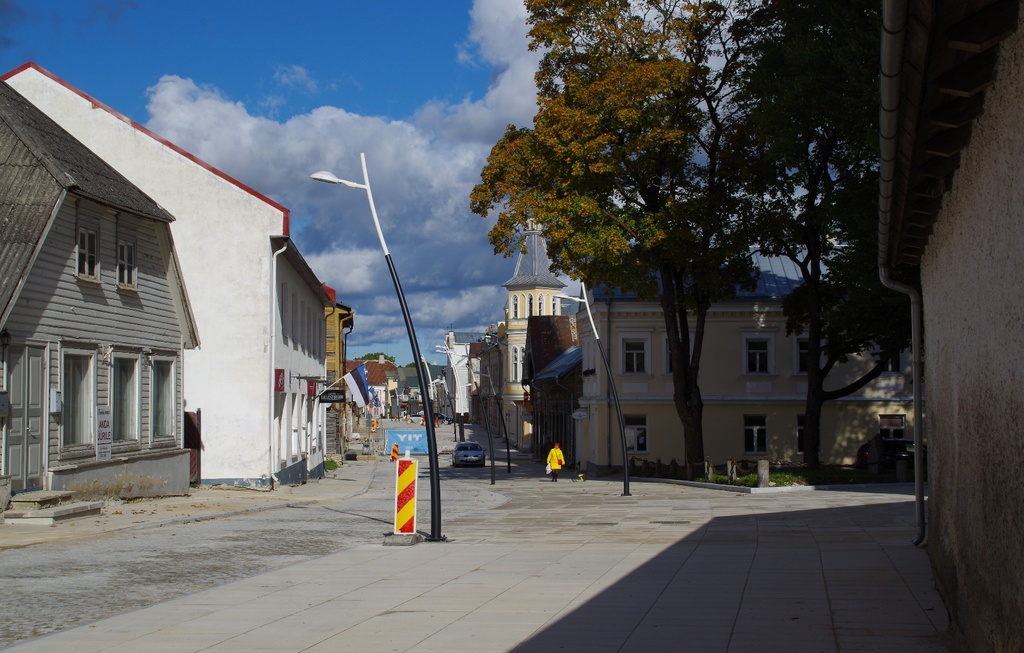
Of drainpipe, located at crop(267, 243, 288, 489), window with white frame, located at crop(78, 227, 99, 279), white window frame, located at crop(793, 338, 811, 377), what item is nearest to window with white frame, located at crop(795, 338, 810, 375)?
white window frame, located at crop(793, 338, 811, 377)

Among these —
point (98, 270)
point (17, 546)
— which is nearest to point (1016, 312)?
point (17, 546)

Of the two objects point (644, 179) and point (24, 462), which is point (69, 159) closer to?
point (24, 462)

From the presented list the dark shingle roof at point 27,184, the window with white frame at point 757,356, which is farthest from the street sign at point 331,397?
the dark shingle roof at point 27,184

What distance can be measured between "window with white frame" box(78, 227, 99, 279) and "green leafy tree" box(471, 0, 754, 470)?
49.6ft

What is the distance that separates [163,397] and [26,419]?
21.6 feet

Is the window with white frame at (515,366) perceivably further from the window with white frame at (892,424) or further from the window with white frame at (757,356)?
the window with white frame at (892,424)

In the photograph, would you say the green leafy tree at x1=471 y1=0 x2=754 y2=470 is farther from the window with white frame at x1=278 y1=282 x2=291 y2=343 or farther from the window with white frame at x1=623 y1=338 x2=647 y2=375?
the window with white frame at x1=623 y1=338 x2=647 y2=375

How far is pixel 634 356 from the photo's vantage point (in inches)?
1903

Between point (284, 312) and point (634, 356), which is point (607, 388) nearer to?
point (634, 356)

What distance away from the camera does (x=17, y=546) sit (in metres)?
14.3

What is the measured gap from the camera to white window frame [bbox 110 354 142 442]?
71.4 ft

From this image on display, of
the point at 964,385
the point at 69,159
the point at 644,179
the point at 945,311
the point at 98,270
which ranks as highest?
the point at 644,179

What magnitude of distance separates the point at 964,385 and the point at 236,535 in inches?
490

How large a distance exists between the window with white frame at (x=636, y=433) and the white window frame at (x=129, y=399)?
28032 millimetres
